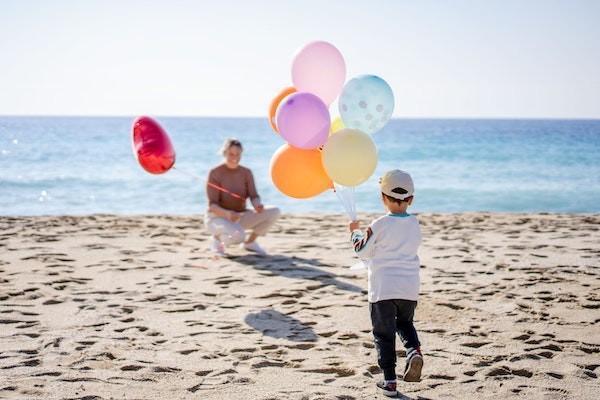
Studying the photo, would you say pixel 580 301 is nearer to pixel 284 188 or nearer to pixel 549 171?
Answer: pixel 284 188

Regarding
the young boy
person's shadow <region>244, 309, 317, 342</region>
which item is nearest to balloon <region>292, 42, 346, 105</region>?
the young boy

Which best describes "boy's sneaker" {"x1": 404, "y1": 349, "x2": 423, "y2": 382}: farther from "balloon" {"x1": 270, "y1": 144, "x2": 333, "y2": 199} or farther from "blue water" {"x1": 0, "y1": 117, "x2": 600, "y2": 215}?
"blue water" {"x1": 0, "y1": 117, "x2": 600, "y2": 215}

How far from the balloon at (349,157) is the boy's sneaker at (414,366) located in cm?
115

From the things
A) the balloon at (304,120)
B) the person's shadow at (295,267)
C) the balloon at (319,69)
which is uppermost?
the balloon at (319,69)

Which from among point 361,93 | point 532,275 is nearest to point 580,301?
point 532,275

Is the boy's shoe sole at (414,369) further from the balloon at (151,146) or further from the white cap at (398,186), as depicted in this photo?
the balloon at (151,146)

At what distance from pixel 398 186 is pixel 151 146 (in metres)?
3.18

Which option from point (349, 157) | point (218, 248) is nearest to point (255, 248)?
point (218, 248)

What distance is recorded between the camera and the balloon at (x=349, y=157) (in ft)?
13.3

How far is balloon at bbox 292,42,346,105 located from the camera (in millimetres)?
4570

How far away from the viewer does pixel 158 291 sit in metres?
5.93

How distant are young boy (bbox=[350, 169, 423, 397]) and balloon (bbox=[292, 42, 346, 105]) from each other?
1270mm

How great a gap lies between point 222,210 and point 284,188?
10.4ft

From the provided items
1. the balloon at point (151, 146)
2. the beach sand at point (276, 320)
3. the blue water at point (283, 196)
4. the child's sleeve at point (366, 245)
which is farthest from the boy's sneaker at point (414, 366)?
the blue water at point (283, 196)
